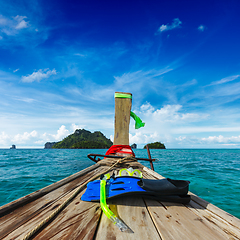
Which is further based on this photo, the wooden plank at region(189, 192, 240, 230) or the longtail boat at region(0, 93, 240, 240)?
the wooden plank at region(189, 192, 240, 230)

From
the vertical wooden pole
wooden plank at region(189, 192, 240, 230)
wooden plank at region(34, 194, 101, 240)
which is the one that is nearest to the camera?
wooden plank at region(34, 194, 101, 240)

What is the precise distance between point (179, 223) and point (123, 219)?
54 cm

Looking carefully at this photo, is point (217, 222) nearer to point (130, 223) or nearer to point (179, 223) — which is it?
point (179, 223)

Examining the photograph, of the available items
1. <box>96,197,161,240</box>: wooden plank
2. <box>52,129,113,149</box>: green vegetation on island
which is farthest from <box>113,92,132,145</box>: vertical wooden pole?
<box>52,129,113,149</box>: green vegetation on island

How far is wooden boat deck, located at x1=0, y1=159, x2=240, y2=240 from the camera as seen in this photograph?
116cm

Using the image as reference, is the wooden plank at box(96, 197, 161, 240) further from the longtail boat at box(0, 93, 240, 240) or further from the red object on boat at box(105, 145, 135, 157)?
the red object on boat at box(105, 145, 135, 157)

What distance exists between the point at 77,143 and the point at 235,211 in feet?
441

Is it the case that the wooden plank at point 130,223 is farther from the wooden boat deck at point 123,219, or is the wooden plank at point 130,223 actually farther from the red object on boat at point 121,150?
the red object on boat at point 121,150

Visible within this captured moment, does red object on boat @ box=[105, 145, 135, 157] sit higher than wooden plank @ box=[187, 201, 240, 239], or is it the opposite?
red object on boat @ box=[105, 145, 135, 157]

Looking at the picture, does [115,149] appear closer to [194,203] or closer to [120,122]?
[120,122]

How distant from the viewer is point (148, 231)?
1.19 m

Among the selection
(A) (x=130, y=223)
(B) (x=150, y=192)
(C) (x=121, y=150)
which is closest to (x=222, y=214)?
(B) (x=150, y=192)

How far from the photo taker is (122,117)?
206 inches

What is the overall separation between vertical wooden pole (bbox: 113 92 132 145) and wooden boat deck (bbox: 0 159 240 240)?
130 inches
